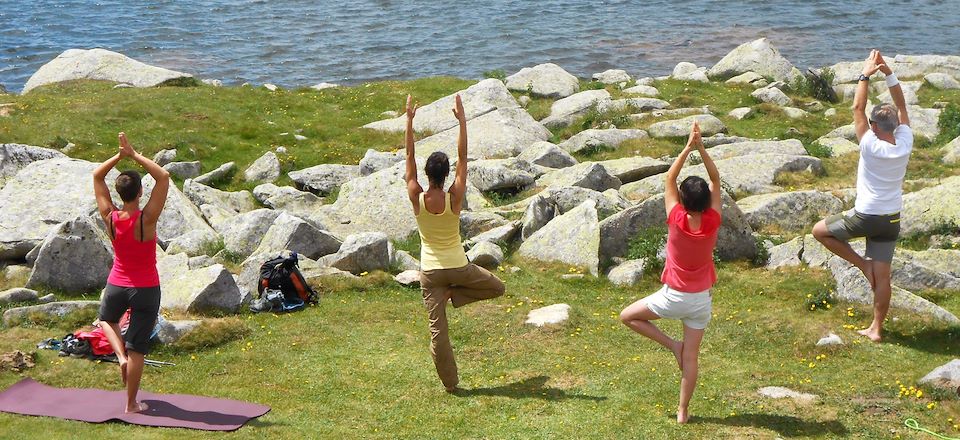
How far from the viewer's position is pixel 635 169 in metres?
27.4

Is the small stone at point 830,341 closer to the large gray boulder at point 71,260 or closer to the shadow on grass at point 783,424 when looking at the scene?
the shadow on grass at point 783,424

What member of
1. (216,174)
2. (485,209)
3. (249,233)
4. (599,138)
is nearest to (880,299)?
(485,209)

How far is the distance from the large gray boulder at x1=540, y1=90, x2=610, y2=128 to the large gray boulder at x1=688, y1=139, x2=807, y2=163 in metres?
7.34

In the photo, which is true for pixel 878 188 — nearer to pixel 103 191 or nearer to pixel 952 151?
pixel 103 191

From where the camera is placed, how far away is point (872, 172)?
14914mm

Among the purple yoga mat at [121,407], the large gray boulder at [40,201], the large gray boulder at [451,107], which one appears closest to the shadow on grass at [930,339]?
the purple yoga mat at [121,407]

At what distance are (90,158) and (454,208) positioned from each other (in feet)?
71.0

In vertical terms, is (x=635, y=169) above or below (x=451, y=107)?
above

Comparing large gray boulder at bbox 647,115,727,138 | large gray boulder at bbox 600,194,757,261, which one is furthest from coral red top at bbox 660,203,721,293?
large gray boulder at bbox 647,115,727,138

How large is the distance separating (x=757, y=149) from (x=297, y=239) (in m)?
14.6

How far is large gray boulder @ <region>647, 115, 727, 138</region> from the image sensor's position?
33.2 meters

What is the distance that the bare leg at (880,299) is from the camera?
15430 millimetres

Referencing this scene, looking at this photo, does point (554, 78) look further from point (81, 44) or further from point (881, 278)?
point (81, 44)

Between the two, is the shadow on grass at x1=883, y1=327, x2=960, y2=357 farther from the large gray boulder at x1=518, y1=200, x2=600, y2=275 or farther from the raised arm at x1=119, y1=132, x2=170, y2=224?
the raised arm at x1=119, y1=132, x2=170, y2=224
